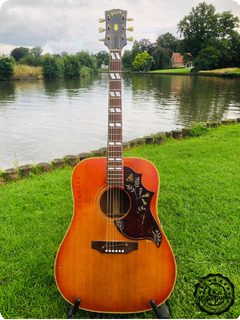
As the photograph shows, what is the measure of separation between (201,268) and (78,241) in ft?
3.61

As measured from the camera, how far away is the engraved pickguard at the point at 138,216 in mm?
1455

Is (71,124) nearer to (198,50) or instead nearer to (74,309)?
(74,309)

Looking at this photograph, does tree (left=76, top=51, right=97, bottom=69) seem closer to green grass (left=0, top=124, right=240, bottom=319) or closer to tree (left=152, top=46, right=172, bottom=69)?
tree (left=152, top=46, right=172, bottom=69)

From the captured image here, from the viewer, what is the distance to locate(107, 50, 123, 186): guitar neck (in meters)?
1.53

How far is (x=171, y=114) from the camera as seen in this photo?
9.37 metres

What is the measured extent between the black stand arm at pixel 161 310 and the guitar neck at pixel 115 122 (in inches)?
30.6

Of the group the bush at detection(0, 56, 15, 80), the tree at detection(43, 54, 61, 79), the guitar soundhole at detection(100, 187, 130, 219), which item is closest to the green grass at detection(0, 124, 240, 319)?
the guitar soundhole at detection(100, 187, 130, 219)

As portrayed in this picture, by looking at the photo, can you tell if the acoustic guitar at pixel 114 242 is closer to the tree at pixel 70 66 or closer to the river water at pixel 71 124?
the river water at pixel 71 124

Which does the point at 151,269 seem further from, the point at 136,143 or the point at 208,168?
the point at 136,143

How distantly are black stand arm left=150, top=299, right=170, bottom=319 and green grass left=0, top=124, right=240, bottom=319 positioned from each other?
87 mm

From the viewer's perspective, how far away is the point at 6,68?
2816 cm

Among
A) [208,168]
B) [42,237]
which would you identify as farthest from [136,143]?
[42,237]

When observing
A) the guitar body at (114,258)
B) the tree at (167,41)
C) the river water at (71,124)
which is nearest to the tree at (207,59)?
the tree at (167,41)
